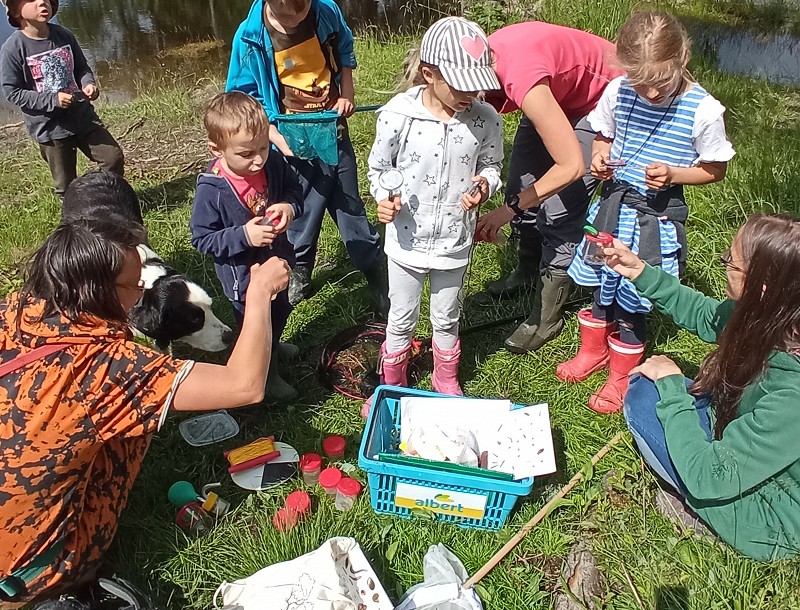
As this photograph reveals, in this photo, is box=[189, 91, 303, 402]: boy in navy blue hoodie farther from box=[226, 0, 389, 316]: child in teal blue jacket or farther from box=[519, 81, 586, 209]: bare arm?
box=[519, 81, 586, 209]: bare arm

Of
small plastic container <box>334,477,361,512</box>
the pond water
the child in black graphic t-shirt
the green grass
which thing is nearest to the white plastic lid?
the green grass

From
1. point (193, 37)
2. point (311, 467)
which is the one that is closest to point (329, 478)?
point (311, 467)

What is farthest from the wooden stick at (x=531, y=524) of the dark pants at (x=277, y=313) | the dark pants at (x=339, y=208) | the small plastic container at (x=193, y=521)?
the dark pants at (x=339, y=208)

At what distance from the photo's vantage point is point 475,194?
2541 mm

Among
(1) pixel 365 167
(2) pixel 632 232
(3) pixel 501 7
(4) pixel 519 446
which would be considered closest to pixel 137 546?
(4) pixel 519 446

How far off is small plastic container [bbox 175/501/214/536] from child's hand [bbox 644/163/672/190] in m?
2.19

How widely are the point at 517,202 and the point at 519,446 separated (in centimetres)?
104

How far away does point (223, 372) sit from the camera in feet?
A: 6.55

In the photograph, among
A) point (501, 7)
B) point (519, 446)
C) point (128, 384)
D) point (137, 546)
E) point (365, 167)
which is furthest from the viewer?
point (501, 7)

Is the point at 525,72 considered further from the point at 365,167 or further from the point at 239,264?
the point at 365,167

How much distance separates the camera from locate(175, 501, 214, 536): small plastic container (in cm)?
255

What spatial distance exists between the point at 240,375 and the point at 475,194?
114 cm

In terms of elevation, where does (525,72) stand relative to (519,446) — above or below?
above

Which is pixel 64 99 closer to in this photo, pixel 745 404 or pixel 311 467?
pixel 311 467
